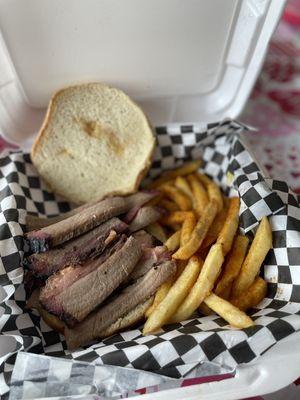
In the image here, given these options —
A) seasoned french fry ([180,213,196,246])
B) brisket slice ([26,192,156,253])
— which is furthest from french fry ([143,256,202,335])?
brisket slice ([26,192,156,253])

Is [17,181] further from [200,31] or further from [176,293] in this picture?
[200,31]

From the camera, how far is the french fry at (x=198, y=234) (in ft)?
4.42

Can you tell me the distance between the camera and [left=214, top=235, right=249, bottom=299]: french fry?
1.33 metres

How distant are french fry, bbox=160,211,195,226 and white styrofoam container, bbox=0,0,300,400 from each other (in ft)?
1.55

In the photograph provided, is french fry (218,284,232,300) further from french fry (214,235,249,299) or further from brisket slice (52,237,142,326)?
brisket slice (52,237,142,326)

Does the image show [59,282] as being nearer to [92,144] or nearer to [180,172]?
[92,144]

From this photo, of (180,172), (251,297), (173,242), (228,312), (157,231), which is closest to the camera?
(228,312)

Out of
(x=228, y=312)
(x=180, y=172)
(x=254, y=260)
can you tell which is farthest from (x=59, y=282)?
(x=180, y=172)

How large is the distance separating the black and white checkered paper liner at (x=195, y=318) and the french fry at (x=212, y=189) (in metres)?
0.04

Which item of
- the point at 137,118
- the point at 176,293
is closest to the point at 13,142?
the point at 137,118

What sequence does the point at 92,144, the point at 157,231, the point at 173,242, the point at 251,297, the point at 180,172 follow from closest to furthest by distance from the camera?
the point at 251,297 → the point at 173,242 → the point at 157,231 → the point at 92,144 → the point at 180,172

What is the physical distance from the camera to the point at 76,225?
138 centimetres

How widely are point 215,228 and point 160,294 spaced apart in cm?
34

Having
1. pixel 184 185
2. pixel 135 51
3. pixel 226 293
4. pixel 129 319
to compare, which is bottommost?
pixel 129 319
